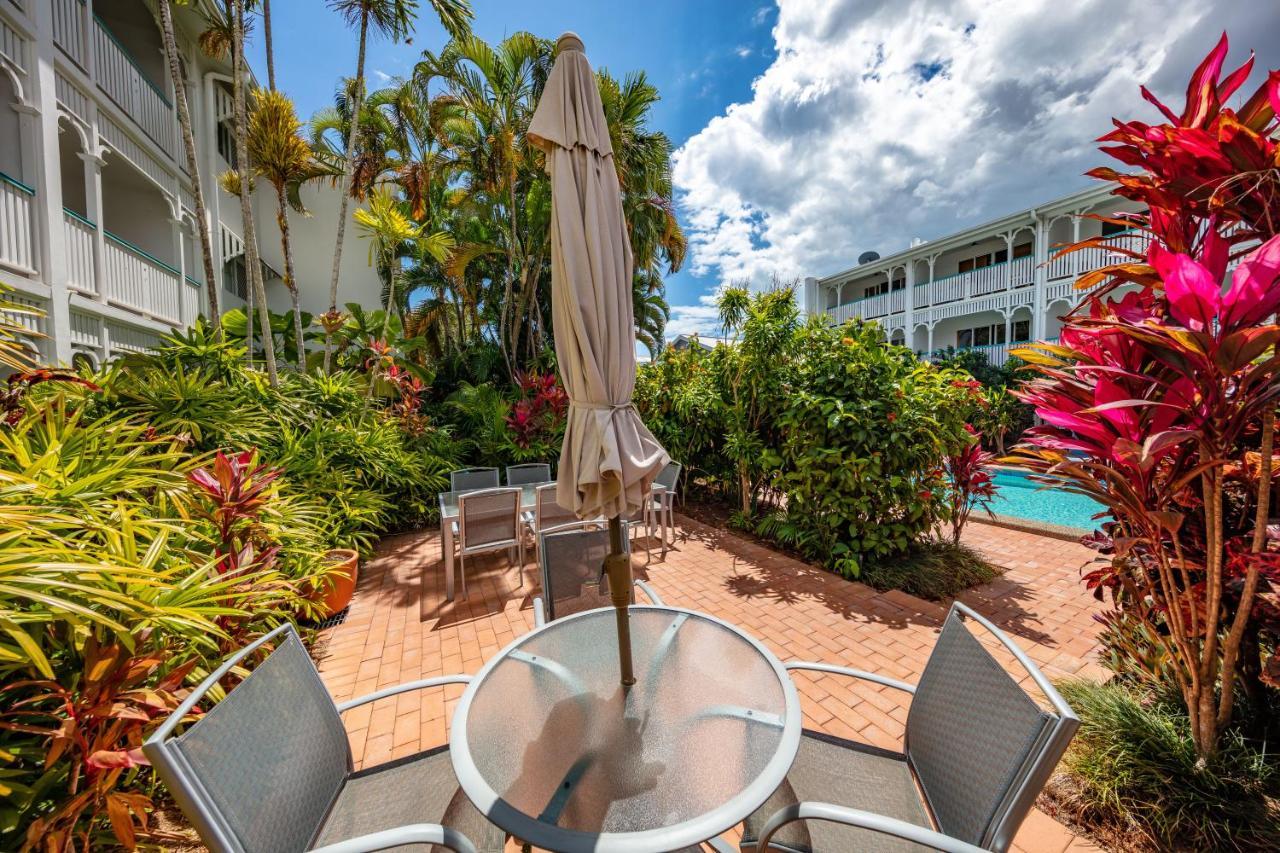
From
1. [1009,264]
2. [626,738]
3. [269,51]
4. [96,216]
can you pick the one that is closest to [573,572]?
[626,738]

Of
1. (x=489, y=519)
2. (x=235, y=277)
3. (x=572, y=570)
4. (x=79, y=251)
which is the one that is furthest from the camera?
(x=235, y=277)

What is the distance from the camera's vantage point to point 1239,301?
1513 mm

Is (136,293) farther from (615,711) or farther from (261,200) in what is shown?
(615,711)

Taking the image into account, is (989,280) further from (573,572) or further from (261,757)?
(261,757)

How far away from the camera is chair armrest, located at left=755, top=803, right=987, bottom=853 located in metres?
1.13

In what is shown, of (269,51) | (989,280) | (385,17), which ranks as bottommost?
(989,280)

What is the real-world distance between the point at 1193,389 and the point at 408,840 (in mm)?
3131

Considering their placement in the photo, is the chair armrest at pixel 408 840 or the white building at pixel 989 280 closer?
the chair armrest at pixel 408 840

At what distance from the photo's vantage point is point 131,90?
7.52 m

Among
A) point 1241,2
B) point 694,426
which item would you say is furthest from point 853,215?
point 694,426

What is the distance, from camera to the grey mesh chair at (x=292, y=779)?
113 centimetres

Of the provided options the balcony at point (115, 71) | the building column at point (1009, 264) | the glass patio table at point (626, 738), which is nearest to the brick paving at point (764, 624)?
the glass patio table at point (626, 738)

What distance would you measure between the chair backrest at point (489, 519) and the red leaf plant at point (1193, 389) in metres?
3.87

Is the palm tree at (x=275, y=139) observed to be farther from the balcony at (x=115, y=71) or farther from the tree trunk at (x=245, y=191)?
the balcony at (x=115, y=71)
